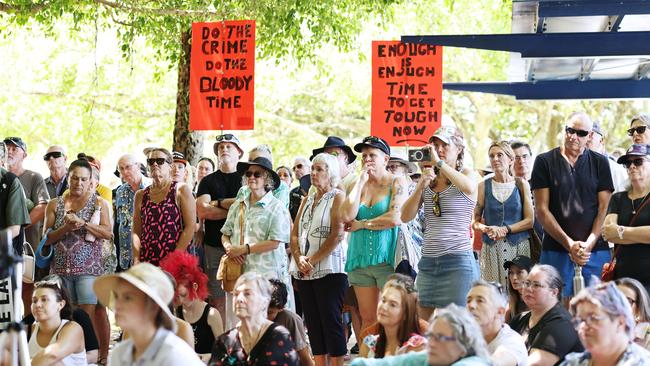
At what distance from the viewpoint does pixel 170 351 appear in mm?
6148

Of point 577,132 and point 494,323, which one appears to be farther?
point 577,132

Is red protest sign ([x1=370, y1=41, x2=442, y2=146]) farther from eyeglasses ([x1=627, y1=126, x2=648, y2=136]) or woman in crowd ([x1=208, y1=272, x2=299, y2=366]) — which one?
woman in crowd ([x1=208, y1=272, x2=299, y2=366])

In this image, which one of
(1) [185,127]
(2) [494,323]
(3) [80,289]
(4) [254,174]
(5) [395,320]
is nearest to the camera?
(2) [494,323]

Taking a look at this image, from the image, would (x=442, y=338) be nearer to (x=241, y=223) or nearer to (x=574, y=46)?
(x=574, y=46)

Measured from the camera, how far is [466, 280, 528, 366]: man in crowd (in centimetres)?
771

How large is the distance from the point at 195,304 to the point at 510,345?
2929 millimetres

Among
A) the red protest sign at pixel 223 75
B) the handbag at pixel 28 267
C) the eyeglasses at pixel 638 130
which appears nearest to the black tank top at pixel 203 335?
the handbag at pixel 28 267

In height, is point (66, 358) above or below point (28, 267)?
below

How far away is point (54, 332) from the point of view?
9648mm

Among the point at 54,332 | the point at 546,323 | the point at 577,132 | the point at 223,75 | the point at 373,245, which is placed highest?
the point at 223,75

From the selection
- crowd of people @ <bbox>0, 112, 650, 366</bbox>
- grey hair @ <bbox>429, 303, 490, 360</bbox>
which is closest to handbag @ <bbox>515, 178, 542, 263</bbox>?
crowd of people @ <bbox>0, 112, 650, 366</bbox>

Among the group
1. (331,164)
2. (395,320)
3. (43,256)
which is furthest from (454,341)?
(43,256)

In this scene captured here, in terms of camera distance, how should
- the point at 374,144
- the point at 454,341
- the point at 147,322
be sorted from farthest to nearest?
the point at 374,144 < the point at 147,322 < the point at 454,341

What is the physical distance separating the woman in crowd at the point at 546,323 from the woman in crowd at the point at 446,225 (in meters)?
1.06
